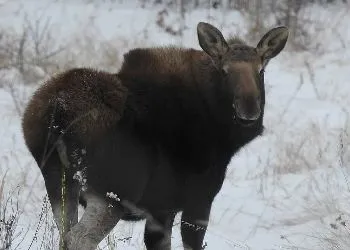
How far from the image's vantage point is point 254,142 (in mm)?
8914

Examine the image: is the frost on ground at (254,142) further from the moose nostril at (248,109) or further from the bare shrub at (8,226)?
the moose nostril at (248,109)

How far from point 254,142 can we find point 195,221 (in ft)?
13.2

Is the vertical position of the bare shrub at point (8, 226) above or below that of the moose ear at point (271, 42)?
below

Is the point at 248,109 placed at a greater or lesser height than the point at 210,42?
lesser

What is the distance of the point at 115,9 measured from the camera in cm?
1384

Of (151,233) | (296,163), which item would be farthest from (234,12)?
(151,233)

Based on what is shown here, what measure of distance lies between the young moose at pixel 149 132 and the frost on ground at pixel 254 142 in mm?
255

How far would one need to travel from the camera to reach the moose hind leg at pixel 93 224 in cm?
427

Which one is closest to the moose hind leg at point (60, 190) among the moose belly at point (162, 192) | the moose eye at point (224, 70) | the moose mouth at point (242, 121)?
the moose belly at point (162, 192)

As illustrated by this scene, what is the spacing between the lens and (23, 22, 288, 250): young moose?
431 cm

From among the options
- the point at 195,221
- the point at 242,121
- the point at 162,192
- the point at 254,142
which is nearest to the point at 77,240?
the point at 162,192

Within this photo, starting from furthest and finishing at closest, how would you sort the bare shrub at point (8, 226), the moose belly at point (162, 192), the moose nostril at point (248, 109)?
the moose belly at point (162, 192) < the moose nostril at point (248, 109) < the bare shrub at point (8, 226)

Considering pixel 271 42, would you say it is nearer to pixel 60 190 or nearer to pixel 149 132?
pixel 149 132

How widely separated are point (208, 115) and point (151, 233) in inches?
39.2
